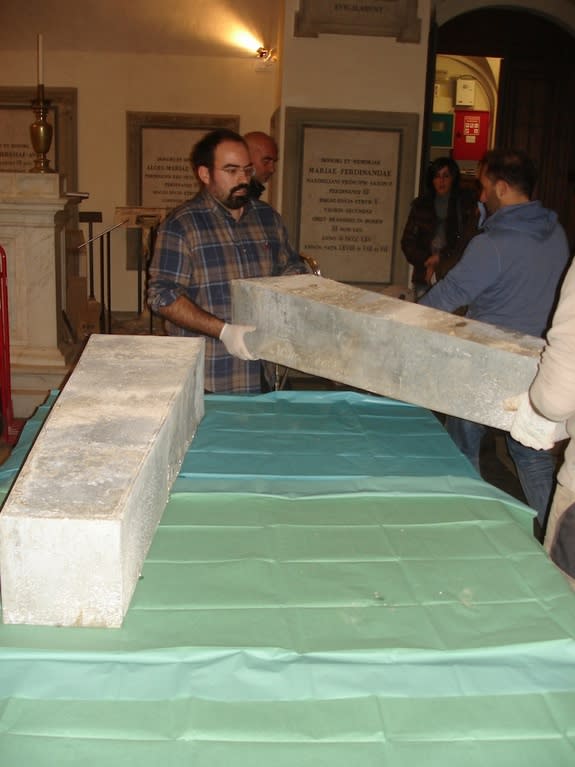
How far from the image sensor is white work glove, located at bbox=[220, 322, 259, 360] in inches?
102

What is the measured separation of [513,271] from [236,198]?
1087mm

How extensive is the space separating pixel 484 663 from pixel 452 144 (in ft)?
30.2

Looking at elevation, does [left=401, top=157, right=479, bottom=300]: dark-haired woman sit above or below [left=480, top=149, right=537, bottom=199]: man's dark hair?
below

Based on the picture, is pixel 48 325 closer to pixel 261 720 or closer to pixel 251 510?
pixel 251 510

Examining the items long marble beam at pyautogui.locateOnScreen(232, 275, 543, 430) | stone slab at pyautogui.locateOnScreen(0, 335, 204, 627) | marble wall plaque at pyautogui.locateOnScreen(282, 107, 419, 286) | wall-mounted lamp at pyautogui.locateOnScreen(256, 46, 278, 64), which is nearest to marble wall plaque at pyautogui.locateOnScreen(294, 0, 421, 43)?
marble wall plaque at pyautogui.locateOnScreen(282, 107, 419, 286)

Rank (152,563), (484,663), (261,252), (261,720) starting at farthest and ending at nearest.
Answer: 1. (261,252)
2. (152,563)
3. (484,663)
4. (261,720)

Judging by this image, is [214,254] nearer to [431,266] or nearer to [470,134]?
[431,266]

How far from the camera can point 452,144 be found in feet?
31.9

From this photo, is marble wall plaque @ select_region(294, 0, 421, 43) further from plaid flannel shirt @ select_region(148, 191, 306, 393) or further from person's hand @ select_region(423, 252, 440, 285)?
plaid flannel shirt @ select_region(148, 191, 306, 393)

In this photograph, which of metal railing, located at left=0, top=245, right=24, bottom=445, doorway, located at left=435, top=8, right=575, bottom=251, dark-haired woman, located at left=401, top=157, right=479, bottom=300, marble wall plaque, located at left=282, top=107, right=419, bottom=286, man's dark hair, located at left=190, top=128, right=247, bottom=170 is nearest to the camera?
man's dark hair, located at left=190, top=128, right=247, bottom=170

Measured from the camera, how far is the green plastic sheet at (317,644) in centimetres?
117

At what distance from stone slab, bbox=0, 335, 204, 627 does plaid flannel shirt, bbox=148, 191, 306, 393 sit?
963mm

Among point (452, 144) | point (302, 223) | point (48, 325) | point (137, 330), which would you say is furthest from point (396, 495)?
point (452, 144)

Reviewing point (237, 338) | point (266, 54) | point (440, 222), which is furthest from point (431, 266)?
point (266, 54)
